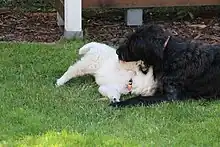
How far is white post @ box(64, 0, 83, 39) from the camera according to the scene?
7824 mm

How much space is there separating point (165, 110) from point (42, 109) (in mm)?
1095

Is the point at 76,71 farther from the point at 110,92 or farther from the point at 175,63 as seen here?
the point at 175,63

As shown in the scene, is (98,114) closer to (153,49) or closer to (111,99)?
(111,99)

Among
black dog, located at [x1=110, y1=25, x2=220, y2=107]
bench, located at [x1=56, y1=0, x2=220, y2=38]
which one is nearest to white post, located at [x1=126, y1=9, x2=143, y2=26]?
bench, located at [x1=56, y1=0, x2=220, y2=38]

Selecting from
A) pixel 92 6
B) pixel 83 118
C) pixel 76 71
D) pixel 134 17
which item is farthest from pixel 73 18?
pixel 83 118

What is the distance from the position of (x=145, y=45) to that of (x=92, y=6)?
3243 millimetres

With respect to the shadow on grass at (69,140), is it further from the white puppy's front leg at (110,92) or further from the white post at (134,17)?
the white post at (134,17)

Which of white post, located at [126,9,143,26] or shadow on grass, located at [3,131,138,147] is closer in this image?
shadow on grass, located at [3,131,138,147]

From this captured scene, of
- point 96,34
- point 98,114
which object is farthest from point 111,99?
point 96,34

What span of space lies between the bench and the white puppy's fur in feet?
6.33

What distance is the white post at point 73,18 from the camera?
25.7ft

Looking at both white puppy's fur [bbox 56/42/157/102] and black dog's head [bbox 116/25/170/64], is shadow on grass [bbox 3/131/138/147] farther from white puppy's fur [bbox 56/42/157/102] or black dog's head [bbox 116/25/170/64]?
black dog's head [bbox 116/25/170/64]

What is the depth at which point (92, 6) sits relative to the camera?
8.40 metres

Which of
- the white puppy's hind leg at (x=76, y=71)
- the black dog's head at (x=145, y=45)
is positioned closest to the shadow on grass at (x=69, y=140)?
the black dog's head at (x=145, y=45)
